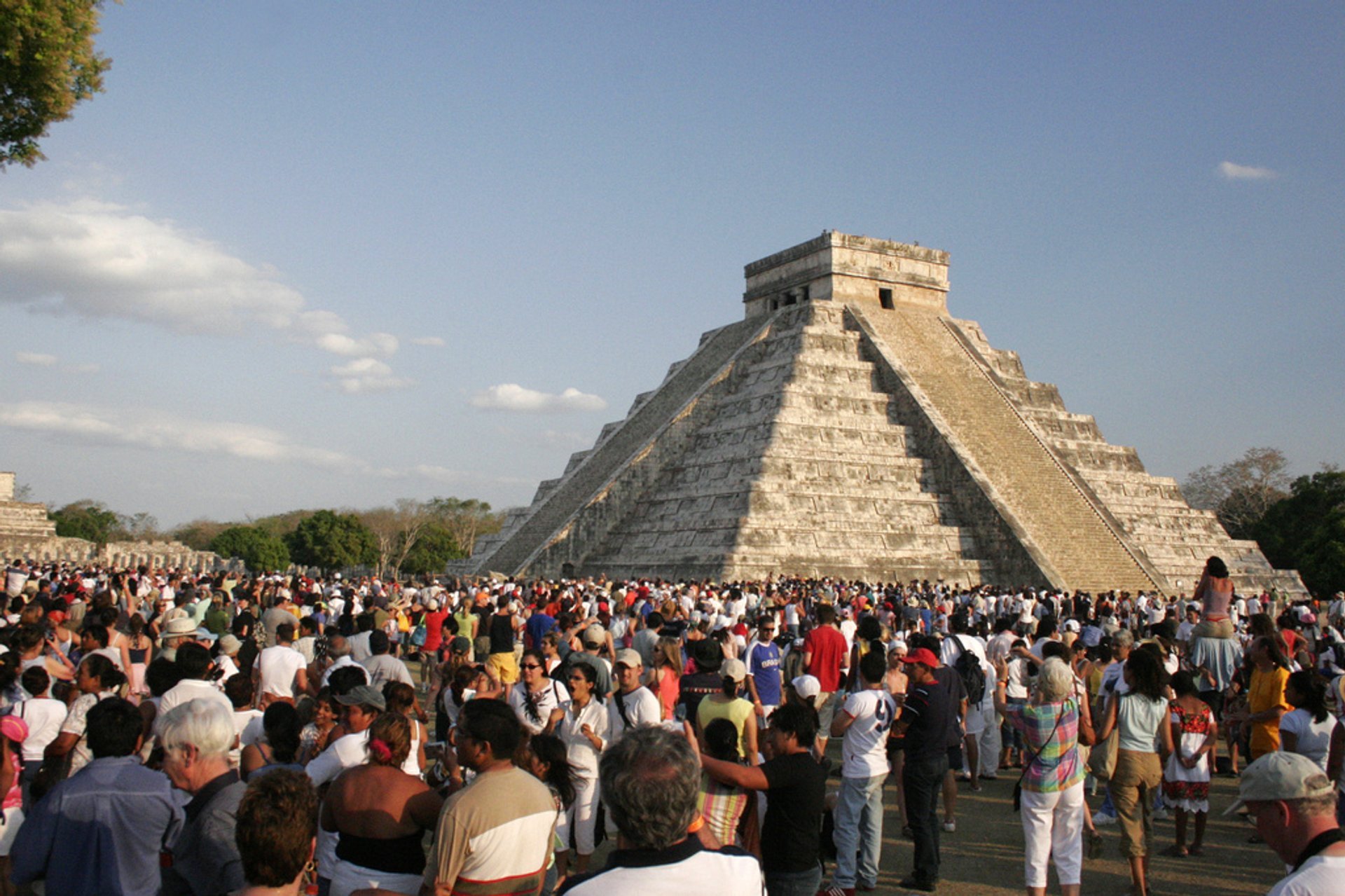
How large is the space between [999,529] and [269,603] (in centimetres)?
1989

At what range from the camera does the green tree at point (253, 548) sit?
205 ft

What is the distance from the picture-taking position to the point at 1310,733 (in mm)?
6652

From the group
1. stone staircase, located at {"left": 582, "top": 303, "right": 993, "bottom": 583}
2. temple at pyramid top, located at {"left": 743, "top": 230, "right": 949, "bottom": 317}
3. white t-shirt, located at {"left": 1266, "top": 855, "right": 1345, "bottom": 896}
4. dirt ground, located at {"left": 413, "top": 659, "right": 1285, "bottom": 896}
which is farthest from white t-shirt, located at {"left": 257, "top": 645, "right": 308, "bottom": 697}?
temple at pyramid top, located at {"left": 743, "top": 230, "right": 949, "bottom": 317}

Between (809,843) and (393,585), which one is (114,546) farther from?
(809,843)

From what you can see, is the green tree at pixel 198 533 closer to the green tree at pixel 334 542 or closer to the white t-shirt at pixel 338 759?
the green tree at pixel 334 542

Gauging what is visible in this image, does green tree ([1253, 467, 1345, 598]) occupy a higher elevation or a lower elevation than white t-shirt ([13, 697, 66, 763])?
higher

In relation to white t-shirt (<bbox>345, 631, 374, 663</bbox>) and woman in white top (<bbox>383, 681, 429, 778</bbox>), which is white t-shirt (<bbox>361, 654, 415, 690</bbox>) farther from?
woman in white top (<bbox>383, 681, 429, 778</bbox>)

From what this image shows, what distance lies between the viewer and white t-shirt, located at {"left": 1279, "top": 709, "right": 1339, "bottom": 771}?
6648mm

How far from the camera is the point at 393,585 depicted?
70.4 feet

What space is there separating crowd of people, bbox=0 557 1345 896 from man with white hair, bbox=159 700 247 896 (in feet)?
0.04

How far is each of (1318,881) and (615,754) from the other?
2.00 metres

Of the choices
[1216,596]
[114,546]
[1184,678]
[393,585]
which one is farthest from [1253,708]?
[114,546]

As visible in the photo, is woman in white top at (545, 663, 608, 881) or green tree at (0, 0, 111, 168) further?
green tree at (0, 0, 111, 168)

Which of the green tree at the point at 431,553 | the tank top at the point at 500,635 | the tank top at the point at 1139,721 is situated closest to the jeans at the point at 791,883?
the tank top at the point at 1139,721
